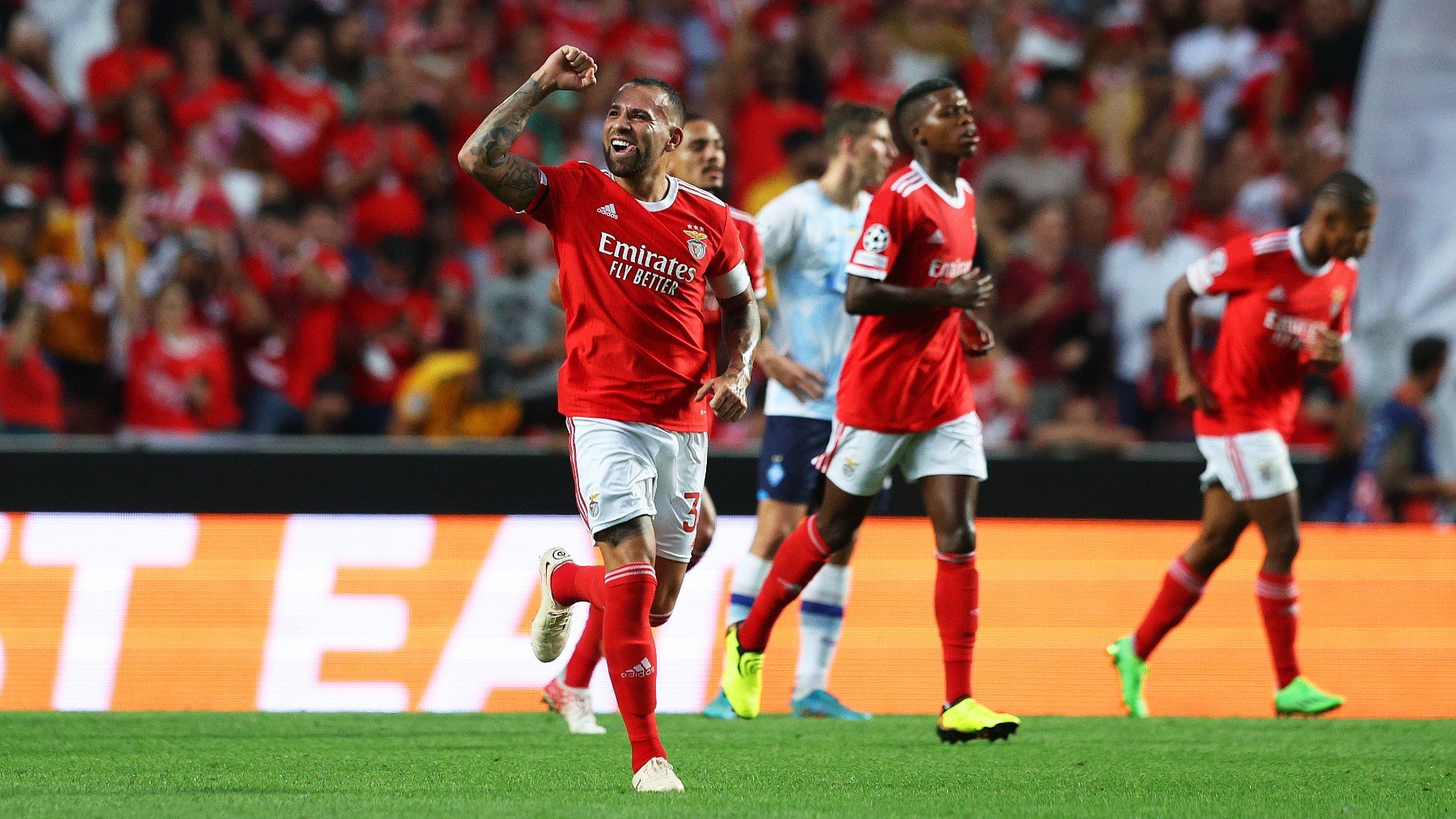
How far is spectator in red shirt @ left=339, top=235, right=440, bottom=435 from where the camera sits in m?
11.0

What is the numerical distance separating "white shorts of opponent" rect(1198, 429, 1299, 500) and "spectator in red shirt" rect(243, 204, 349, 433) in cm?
558

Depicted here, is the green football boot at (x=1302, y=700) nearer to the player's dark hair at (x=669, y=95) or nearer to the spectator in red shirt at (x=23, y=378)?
the player's dark hair at (x=669, y=95)

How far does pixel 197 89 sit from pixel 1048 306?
19.9ft

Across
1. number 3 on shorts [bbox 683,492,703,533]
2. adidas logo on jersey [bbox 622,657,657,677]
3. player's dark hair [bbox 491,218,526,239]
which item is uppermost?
number 3 on shorts [bbox 683,492,703,533]

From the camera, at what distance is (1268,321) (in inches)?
307

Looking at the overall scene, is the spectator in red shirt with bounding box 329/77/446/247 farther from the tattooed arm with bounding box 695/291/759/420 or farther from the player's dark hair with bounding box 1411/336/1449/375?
the tattooed arm with bounding box 695/291/759/420

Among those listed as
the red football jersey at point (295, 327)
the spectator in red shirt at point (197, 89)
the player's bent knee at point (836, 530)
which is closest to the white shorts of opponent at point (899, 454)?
the player's bent knee at point (836, 530)

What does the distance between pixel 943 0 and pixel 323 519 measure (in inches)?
305

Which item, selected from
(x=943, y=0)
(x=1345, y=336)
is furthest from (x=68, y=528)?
(x=943, y=0)

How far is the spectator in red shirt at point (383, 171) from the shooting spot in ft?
39.5

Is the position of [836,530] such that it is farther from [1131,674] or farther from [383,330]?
[383,330]

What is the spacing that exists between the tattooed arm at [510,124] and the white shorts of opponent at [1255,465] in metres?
3.84

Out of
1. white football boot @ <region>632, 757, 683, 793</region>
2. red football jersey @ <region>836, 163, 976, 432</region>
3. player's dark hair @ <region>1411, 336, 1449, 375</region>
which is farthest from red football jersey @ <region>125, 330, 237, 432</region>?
player's dark hair @ <region>1411, 336, 1449, 375</region>

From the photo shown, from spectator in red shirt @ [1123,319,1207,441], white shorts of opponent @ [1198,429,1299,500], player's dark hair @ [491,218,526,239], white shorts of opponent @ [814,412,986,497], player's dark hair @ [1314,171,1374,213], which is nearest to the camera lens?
A: white shorts of opponent @ [814,412,986,497]
